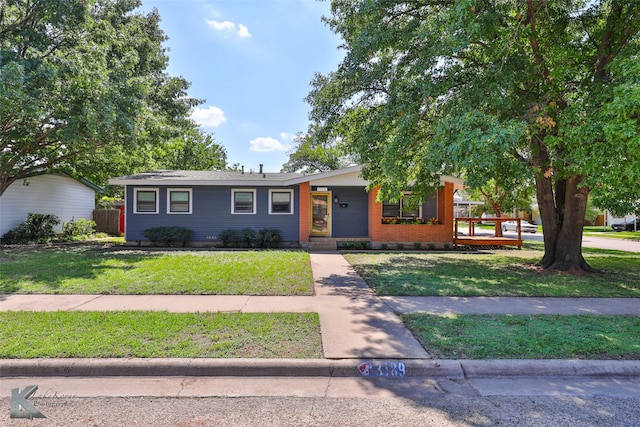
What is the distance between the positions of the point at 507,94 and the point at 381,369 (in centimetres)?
696

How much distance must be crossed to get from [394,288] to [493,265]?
5147 mm

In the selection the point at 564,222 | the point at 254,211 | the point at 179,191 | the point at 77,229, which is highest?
the point at 179,191

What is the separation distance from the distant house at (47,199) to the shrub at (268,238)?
10481 mm

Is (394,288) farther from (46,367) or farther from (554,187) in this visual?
(554,187)

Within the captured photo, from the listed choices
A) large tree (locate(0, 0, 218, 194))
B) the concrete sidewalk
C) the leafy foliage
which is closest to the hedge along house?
the leafy foliage

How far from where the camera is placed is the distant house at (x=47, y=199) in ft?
50.2

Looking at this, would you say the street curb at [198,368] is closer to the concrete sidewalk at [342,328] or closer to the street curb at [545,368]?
the concrete sidewalk at [342,328]

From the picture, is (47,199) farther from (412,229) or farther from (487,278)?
(487,278)

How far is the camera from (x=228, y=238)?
14547 millimetres

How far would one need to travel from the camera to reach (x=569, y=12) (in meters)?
8.87

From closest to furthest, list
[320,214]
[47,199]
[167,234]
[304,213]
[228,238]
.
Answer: [167,234]
[228,238]
[304,213]
[320,214]
[47,199]

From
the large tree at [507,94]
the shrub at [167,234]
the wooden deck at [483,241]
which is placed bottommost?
the wooden deck at [483,241]

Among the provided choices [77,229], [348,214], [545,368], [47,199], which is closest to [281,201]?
[348,214]

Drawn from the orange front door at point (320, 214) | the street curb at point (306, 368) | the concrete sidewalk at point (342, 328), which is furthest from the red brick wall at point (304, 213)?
the street curb at point (306, 368)
